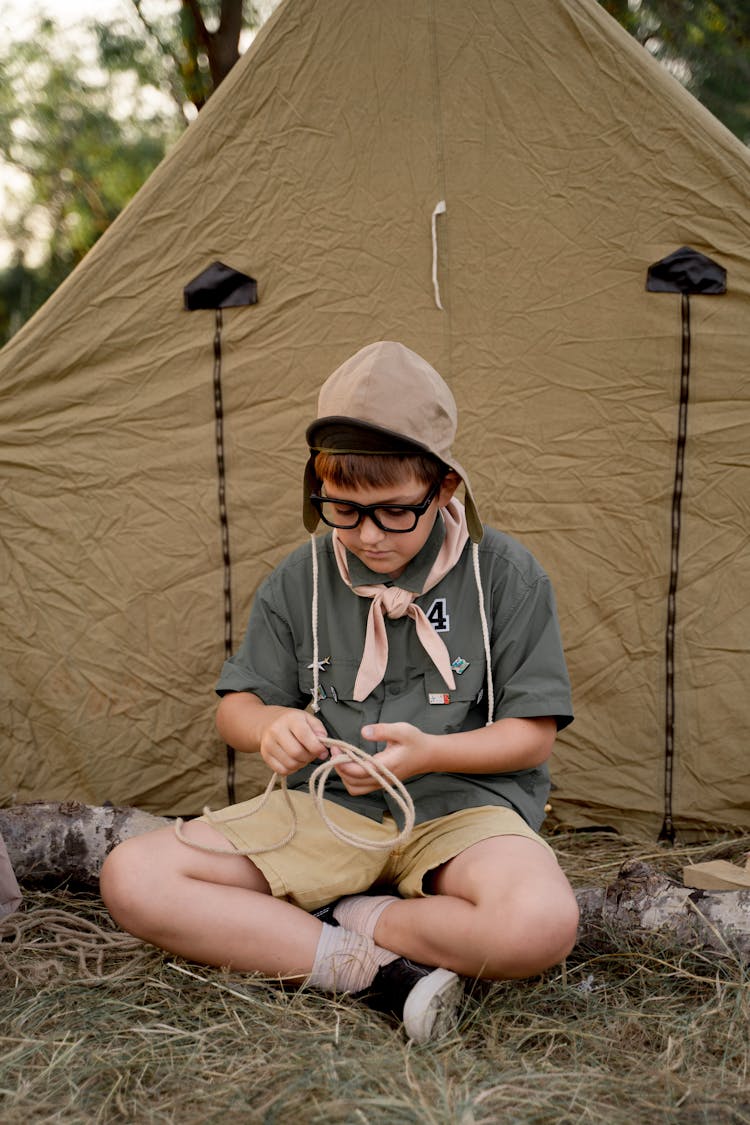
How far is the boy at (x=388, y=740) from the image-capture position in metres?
1.76

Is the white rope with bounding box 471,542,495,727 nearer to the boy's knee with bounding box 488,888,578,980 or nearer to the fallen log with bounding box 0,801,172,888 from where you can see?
the boy's knee with bounding box 488,888,578,980

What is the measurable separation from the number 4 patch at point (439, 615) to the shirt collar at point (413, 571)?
0.18ft

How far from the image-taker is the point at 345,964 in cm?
180

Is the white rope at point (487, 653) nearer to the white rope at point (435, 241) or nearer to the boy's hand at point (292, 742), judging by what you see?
the boy's hand at point (292, 742)

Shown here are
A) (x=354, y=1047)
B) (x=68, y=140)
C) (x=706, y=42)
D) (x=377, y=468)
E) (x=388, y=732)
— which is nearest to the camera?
(x=354, y=1047)

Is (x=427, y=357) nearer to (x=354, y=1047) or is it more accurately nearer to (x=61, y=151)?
(x=354, y=1047)

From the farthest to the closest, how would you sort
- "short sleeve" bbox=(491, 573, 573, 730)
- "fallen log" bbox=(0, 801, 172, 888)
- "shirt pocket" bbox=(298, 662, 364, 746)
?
"fallen log" bbox=(0, 801, 172, 888), "shirt pocket" bbox=(298, 662, 364, 746), "short sleeve" bbox=(491, 573, 573, 730)

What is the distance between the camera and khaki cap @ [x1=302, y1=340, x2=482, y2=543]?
1.82 metres

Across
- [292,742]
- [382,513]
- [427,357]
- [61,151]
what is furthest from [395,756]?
[61,151]

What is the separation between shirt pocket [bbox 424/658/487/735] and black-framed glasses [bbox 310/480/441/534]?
0.29 m

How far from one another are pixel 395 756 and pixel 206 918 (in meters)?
0.42

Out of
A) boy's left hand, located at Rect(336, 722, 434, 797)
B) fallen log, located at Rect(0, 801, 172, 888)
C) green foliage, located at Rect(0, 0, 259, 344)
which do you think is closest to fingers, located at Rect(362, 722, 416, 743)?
boy's left hand, located at Rect(336, 722, 434, 797)

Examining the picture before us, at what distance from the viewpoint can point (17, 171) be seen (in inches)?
316

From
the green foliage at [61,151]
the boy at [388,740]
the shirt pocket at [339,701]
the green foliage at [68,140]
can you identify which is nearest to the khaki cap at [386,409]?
the boy at [388,740]
